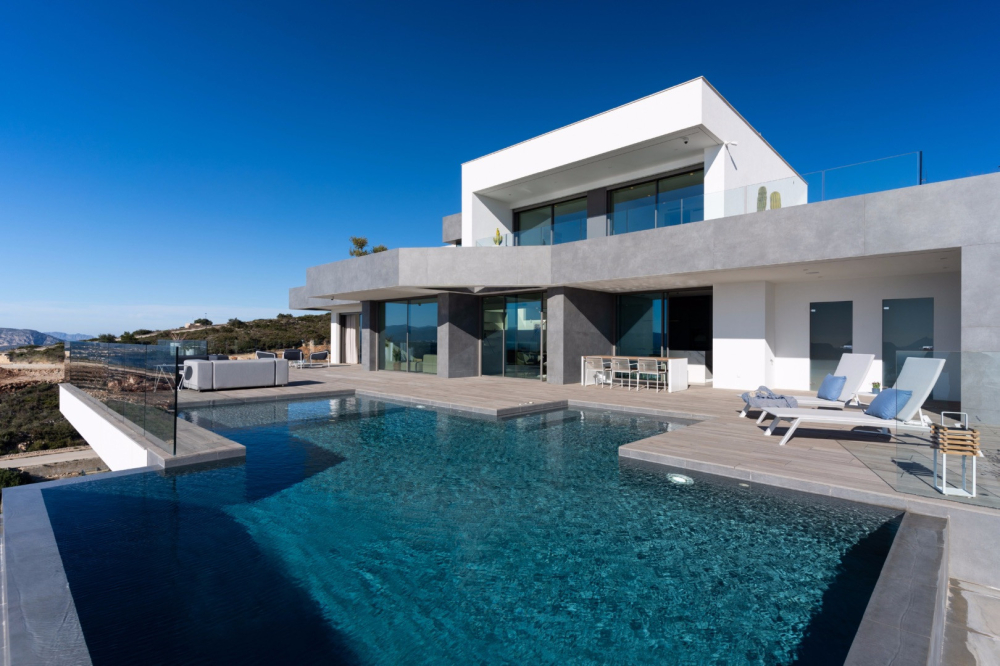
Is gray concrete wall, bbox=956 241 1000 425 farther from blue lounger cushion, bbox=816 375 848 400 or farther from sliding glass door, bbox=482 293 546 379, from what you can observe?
sliding glass door, bbox=482 293 546 379

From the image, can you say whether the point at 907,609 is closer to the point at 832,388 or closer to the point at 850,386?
the point at 832,388

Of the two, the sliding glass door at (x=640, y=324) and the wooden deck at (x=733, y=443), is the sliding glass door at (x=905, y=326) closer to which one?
the wooden deck at (x=733, y=443)

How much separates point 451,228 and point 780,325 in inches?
585

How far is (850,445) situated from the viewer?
20.3 ft

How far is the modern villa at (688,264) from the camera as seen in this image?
869cm

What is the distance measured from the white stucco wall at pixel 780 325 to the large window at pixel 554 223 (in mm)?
4350

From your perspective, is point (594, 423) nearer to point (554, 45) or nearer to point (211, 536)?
point (211, 536)

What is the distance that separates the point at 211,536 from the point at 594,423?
254 inches

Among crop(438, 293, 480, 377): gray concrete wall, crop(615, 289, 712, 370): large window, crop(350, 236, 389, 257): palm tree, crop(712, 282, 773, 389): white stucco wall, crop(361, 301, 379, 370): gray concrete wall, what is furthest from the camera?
crop(350, 236, 389, 257): palm tree

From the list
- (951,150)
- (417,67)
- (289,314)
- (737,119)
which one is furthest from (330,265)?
(289,314)

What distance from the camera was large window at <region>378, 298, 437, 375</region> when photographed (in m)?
17.4

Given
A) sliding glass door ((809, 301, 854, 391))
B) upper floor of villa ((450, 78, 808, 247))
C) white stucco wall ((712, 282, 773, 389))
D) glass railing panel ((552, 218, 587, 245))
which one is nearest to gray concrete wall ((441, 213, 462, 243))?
upper floor of villa ((450, 78, 808, 247))

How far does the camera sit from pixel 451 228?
2233cm

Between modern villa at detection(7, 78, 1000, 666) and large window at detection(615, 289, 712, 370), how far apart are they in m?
0.09
